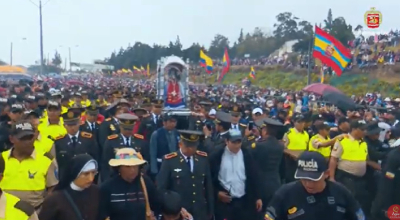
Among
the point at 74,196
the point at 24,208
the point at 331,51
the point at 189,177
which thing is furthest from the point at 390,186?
the point at 331,51

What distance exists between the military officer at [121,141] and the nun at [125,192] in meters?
2.31

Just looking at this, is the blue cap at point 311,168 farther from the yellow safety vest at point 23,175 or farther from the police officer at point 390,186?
the yellow safety vest at point 23,175

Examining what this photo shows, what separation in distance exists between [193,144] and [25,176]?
6.29ft

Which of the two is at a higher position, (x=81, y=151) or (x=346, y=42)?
(x=346, y=42)

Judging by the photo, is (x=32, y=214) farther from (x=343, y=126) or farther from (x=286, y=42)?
(x=286, y=42)

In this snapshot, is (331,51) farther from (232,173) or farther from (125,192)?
(125,192)

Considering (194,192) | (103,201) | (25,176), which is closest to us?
(103,201)

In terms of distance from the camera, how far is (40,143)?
22.9 feet

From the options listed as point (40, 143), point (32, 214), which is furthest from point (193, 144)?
point (32, 214)

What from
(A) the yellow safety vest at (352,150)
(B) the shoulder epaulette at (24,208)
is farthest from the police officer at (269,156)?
(B) the shoulder epaulette at (24,208)

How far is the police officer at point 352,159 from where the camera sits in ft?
26.7

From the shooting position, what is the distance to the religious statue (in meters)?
22.4

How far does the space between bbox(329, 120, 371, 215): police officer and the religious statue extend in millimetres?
14091

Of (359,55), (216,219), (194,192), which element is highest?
(359,55)
